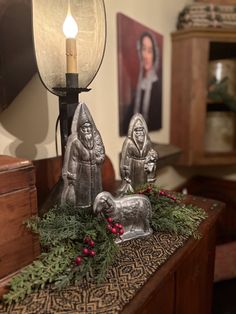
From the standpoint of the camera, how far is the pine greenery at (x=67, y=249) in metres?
0.47

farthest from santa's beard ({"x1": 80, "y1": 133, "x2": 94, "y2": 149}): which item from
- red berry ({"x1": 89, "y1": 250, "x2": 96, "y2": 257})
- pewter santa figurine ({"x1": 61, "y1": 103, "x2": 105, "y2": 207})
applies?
red berry ({"x1": 89, "y1": 250, "x2": 96, "y2": 257})

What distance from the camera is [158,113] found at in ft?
5.13

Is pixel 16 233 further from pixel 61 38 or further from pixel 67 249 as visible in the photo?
pixel 61 38

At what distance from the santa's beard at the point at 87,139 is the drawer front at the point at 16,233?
0.49 ft

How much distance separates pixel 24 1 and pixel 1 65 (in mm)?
185

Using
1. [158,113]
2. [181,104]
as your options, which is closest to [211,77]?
[181,104]

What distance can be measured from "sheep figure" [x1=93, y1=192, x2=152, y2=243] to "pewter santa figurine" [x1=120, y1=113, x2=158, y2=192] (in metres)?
0.12

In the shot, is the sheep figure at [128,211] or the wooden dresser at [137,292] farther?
the sheep figure at [128,211]

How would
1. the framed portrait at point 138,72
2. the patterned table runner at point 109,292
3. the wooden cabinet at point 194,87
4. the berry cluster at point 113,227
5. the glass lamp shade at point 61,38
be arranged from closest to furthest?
the patterned table runner at point 109,292, the berry cluster at point 113,227, the glass lamp shade at point 61,38, the framed portrait at point 138,72, the wooden cabinet at point 194,87

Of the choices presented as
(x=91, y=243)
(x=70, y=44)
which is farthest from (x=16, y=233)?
(x=70, y=44)

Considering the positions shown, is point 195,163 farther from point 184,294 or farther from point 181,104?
point 184,294

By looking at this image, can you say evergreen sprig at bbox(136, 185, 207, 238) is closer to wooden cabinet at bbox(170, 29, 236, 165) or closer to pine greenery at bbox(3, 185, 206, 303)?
pine greenery at bbox(3, 185, 206, 303)

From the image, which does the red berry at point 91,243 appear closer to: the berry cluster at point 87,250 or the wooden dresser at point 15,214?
the berry cluster at point 87,250

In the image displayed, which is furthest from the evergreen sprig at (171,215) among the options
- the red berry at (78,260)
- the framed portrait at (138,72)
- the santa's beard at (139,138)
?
the framed portrait at (138,72)
